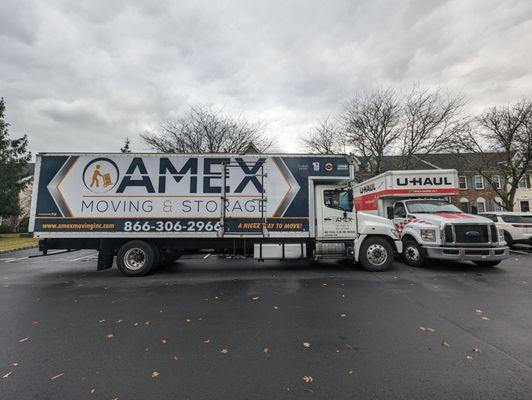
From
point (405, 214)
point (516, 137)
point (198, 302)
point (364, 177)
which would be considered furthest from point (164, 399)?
point (364, 177)

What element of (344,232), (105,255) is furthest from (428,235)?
(105,255)

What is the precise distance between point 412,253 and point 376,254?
1.68m

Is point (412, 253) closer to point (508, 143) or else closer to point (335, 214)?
point (335, 214)

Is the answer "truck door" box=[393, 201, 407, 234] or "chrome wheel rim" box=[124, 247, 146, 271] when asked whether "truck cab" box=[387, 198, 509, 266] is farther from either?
"chrome wheel rim" box=[124, 247, 146, 271]

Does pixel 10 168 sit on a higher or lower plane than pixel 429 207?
higher

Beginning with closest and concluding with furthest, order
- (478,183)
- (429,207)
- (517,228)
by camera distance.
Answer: (429,207) → (517,228) → (478,183)

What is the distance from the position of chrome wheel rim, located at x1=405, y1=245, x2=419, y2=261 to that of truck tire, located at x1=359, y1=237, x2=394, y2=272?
1.27 m

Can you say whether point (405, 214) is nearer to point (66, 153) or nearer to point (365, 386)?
point (365, 386)

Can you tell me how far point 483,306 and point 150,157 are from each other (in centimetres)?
858

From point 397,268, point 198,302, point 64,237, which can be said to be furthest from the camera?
point 397,268

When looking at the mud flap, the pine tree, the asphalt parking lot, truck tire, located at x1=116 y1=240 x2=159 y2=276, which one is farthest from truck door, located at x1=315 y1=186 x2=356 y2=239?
the pine tree

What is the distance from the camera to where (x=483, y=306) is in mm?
5266

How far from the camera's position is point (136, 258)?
834 cm

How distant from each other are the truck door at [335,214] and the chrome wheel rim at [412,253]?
2328 millimetres
